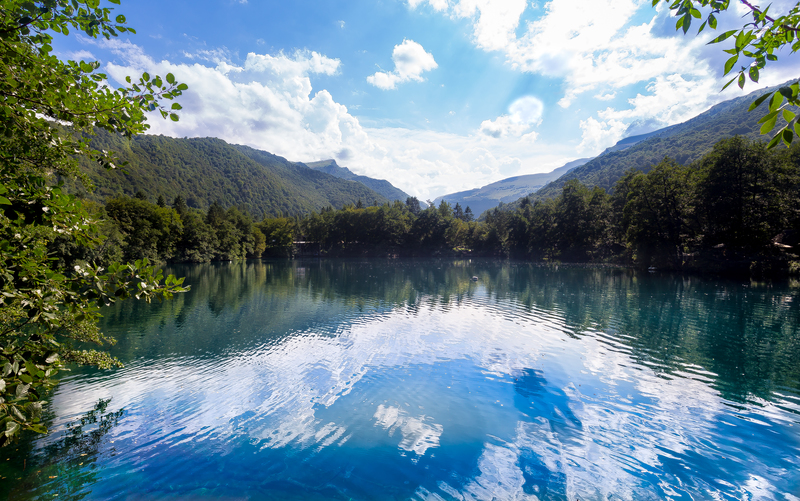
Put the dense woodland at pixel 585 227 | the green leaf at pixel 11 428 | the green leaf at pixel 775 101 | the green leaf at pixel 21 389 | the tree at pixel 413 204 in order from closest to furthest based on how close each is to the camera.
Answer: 1. the green leaf at pixel 775 101
2. the green leaf at pixel 11 428
3. the green leaf at pixel 21 389
4. the dense woodland at pixel 585 227
5. the tree at pixel 413 204

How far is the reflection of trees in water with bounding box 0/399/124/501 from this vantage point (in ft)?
24.7

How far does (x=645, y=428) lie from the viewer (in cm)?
1025

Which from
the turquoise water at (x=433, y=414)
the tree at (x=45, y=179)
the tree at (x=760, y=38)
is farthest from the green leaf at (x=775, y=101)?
the turquoise water at (x=433, y=414)

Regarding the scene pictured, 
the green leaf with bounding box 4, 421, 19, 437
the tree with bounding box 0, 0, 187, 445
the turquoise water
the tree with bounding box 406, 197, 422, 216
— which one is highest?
the tree with bounding box 406, 197, 422, 216

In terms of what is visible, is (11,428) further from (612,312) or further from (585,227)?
(585,227)

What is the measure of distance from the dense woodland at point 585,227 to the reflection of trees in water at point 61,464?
5336mm

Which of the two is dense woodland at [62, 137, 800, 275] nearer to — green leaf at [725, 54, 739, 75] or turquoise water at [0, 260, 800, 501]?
green leaf at [725, 54, 739, 75]

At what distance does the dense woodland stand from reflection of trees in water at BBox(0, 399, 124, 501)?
5.34 meters

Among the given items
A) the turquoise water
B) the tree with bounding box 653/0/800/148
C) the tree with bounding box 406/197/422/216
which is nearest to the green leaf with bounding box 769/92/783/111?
the tree with bounding box 653/0/800/148

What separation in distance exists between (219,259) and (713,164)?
115m

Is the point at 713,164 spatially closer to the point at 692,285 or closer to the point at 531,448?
the point at 692,285

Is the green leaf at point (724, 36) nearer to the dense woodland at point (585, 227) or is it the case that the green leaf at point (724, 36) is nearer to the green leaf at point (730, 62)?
the green leaf at point (730, 62)

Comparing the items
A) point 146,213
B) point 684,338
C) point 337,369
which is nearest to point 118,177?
point 146,213

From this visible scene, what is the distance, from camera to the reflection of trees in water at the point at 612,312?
1582 cm
